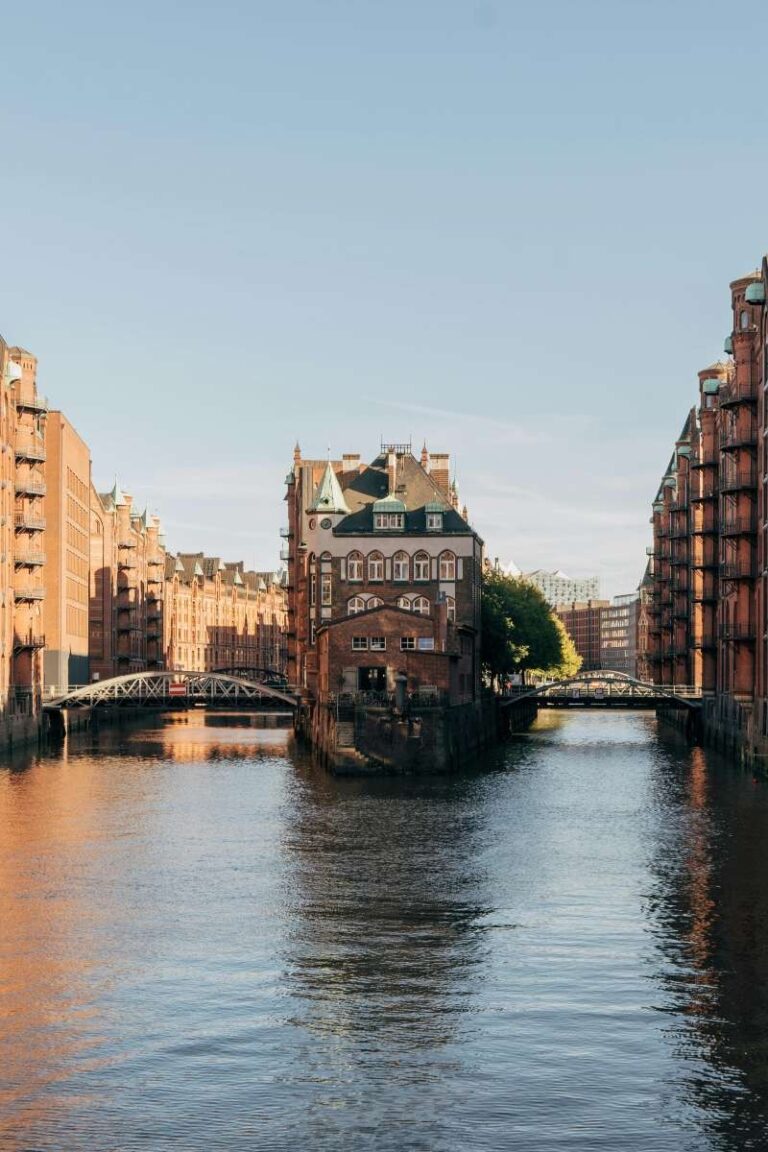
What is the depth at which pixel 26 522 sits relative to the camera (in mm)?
107000

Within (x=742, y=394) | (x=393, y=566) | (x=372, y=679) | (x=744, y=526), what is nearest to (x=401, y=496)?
(x=393, y=566)

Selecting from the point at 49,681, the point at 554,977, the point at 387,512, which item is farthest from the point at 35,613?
the point at 554,977

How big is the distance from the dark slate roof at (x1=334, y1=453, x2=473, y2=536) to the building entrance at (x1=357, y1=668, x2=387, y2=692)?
2469 cm

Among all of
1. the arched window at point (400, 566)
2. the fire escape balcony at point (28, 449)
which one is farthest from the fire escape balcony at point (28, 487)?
the arched window at point (400, 566)

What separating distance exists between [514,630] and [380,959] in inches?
4108

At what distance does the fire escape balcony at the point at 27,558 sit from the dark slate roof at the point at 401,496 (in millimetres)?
21196

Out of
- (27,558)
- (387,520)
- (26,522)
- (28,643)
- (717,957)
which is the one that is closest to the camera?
(717,957)

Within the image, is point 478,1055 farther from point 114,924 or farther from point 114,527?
point 114,527

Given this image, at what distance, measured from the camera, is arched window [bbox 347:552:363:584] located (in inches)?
4365

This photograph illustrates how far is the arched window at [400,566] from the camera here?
111m

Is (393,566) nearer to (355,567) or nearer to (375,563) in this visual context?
(375,563)

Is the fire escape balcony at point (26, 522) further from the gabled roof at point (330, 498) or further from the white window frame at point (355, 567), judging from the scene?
the white window frame at point (355, 567)

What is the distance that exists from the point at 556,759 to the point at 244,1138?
260 ft

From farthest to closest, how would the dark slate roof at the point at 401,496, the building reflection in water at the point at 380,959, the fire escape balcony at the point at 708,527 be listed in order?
1. the fire escape balcony at the point at 708,527
2. the dark slate roof at the point at 401,496
3. the building reflection in water at the point at 380,959
